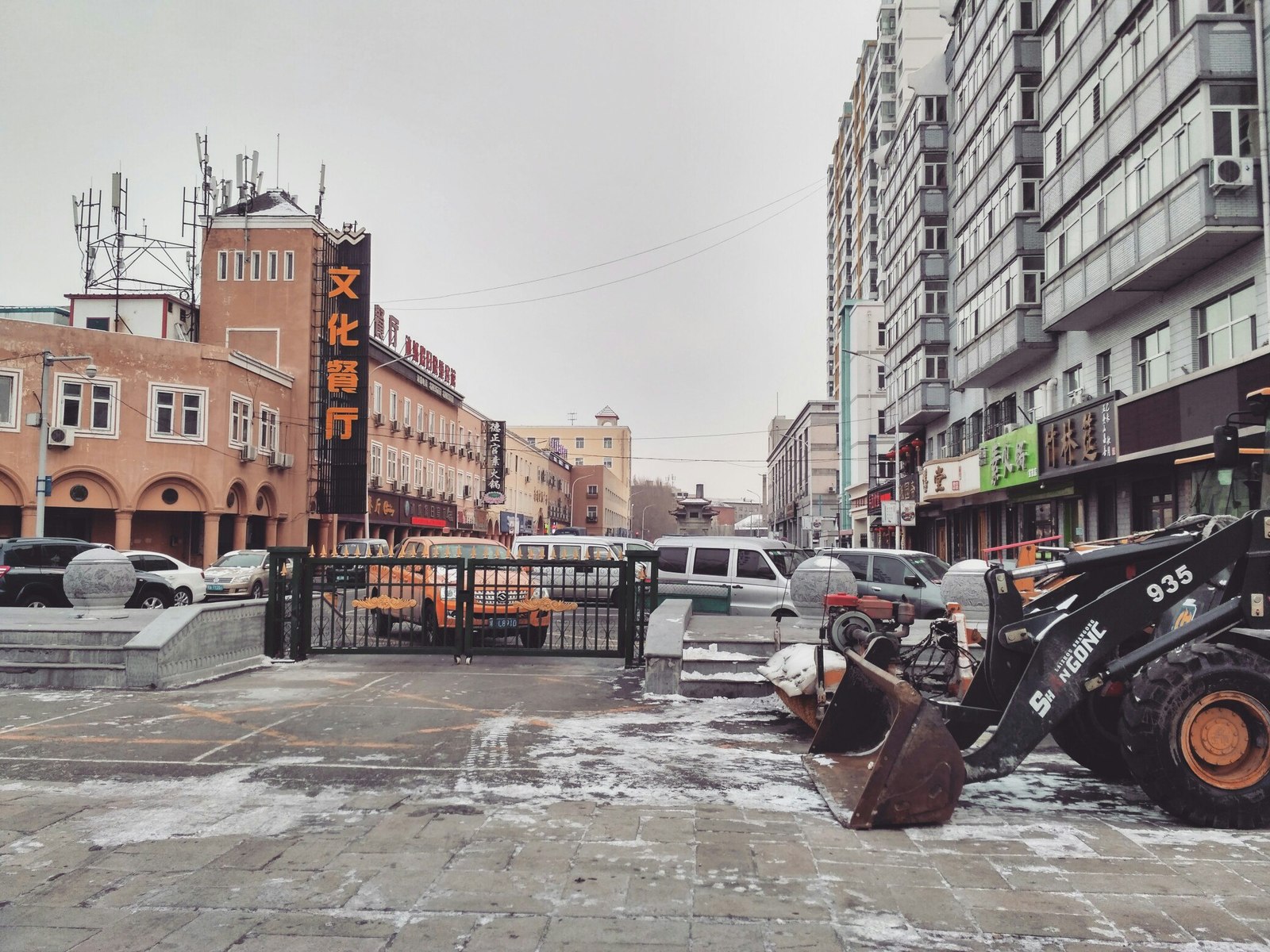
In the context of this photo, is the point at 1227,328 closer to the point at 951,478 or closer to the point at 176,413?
the point at 951,478

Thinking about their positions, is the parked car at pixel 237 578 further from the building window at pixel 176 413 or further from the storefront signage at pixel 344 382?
the storefront signage at pixel 344 382

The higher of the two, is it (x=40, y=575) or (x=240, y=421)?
(x=240, y=421)

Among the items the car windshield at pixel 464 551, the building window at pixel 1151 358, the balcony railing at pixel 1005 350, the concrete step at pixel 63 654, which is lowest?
the concrete step at pixel 63 654

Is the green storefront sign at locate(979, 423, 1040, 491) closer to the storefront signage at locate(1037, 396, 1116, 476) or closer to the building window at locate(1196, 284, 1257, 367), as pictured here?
the storefront signage at locate(1037, 396, 1116, 476)

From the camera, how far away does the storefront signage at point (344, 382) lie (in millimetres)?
45781

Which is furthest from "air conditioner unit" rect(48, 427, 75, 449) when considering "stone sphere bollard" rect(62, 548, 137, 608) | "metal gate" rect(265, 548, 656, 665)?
"metal gate" rect(265, 548, 656, 665)

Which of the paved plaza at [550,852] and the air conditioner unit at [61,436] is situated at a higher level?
the air conditioner unit at [61,436]

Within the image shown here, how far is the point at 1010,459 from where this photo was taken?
103 ft

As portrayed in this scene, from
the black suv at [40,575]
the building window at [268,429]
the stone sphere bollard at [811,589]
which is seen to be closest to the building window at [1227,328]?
the stone sphere bollard at [811,589]

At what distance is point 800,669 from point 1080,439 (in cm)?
2060

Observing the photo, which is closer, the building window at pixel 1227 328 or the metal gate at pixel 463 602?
the metal gate at pixel 463 602

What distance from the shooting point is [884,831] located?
5.45m

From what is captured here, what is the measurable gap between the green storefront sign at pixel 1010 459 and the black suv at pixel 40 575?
959 inches

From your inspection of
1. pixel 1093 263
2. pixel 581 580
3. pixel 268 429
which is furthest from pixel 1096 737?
pixel 268 429
